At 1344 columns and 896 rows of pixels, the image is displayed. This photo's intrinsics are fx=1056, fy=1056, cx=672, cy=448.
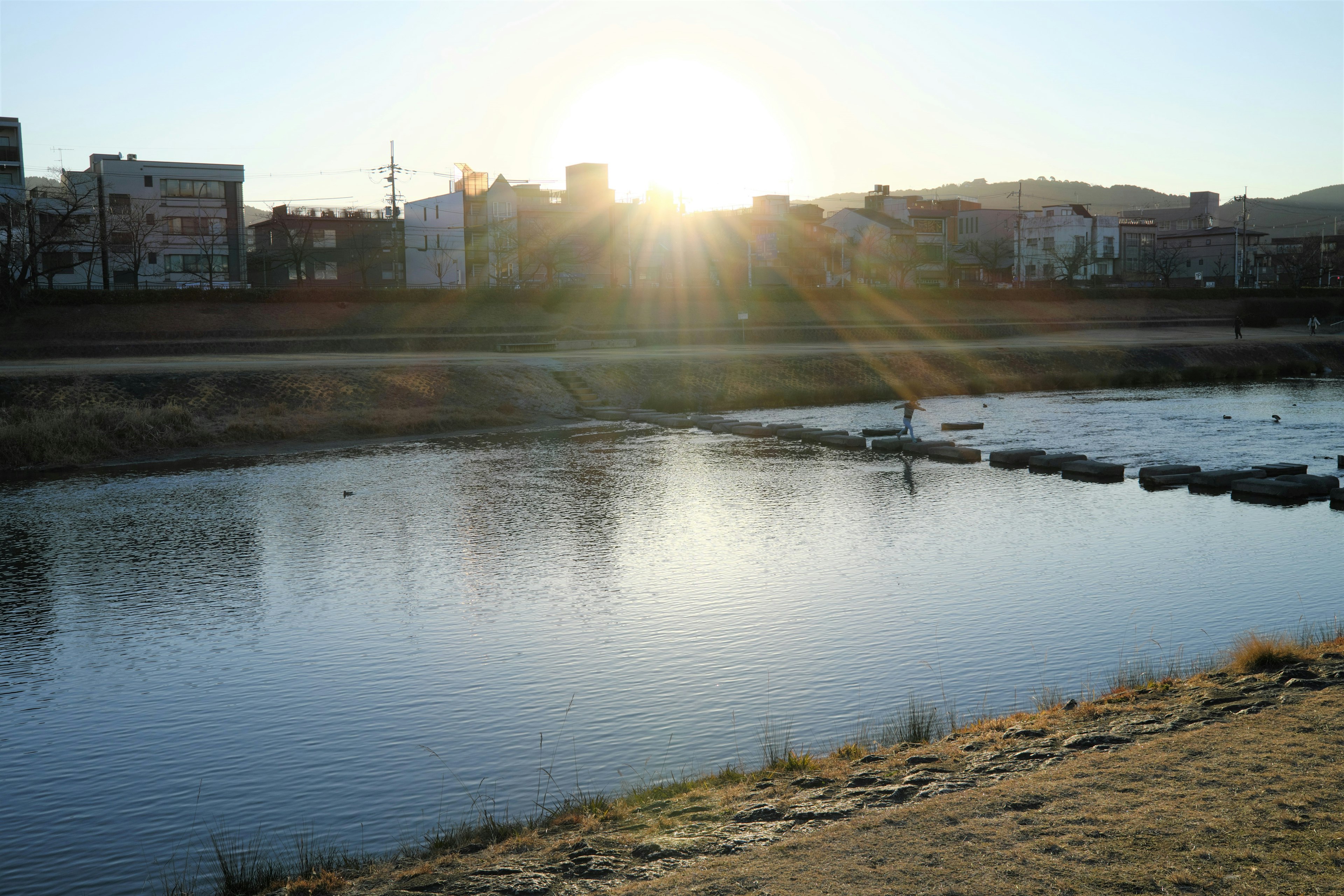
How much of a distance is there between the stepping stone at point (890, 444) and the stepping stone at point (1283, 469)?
30.5ft

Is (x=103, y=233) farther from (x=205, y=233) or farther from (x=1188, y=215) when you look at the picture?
(x=1188, y=215)

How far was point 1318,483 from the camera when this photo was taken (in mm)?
22125

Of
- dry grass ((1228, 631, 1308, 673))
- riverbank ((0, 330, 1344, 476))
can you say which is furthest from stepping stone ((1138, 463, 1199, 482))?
riverbank ((0, 330, 1344, 476))

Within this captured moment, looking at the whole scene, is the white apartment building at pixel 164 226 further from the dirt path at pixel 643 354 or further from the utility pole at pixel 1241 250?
the utility pole at pixel 1241 250

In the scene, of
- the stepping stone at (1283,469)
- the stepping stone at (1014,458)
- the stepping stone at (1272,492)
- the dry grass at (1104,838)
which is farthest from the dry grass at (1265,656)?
the stepping stone at (1014,458)

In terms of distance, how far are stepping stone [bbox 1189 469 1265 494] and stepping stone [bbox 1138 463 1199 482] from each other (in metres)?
0.43

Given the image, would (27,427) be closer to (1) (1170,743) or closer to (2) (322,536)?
(2) (322,536)

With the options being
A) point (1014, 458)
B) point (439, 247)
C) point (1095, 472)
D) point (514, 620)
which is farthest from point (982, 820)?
point (439, 247)

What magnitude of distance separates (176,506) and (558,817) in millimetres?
18750

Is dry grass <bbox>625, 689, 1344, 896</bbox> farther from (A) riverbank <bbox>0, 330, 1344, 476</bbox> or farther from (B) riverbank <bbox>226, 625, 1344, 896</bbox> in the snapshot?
(A) riverbank <bbox>0, 330, 1344, 476</bbox>

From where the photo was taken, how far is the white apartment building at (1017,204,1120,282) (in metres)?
123

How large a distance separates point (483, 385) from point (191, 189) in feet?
175

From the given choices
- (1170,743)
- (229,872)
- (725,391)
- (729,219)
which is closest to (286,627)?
(229,872)

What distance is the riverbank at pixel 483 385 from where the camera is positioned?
32.8m
